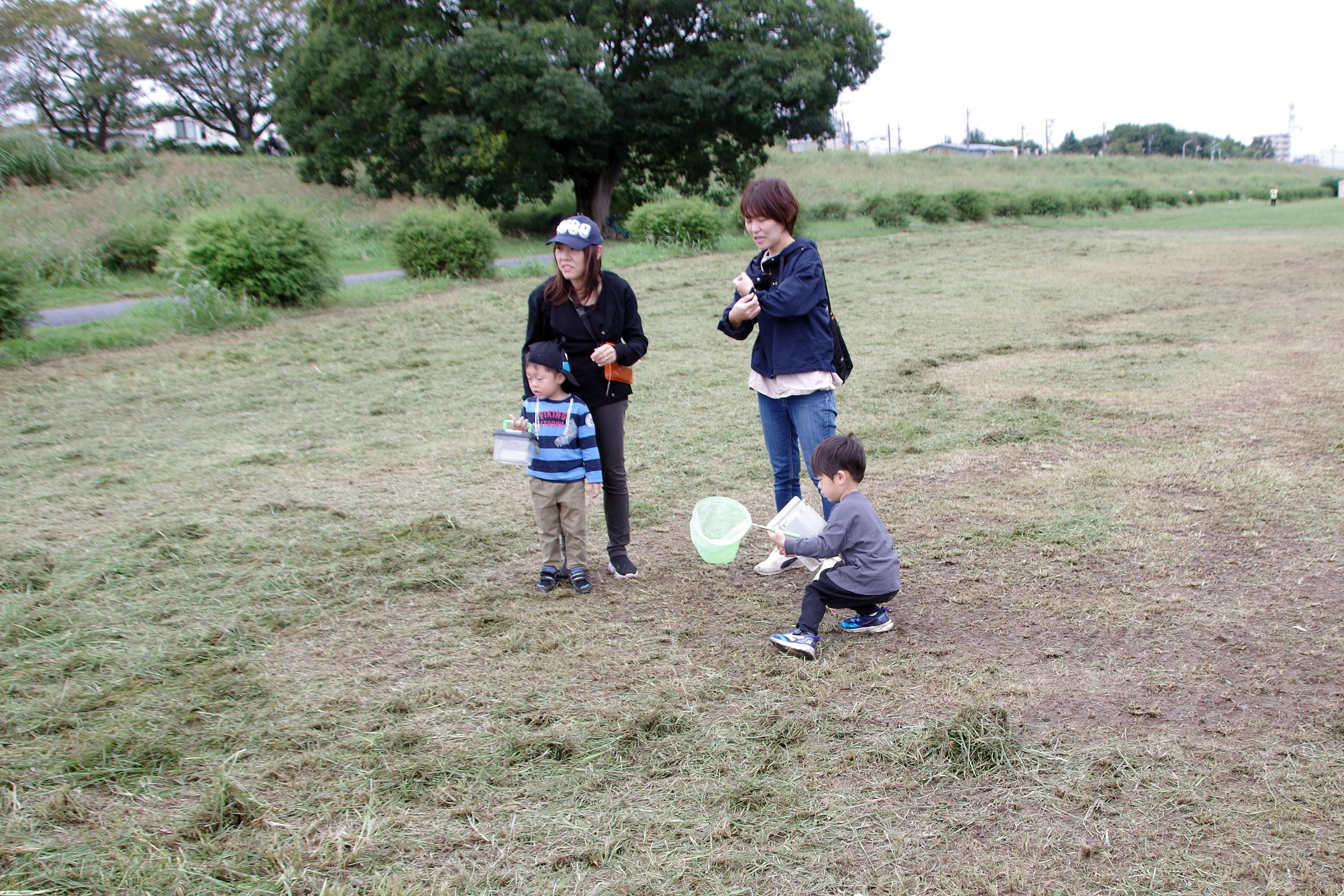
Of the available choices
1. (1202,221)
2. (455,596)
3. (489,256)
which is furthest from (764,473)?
(1202,221)

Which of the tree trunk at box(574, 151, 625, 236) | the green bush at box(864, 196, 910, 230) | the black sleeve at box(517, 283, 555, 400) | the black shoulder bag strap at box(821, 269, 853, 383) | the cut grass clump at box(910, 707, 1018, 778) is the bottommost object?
the cut grass clump at box(910, 707, 1018, 778)

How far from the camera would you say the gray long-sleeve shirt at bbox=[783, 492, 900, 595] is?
349cm

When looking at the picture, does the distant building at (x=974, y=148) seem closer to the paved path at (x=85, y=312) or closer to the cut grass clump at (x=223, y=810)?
the paved path at (x=85, y=312)

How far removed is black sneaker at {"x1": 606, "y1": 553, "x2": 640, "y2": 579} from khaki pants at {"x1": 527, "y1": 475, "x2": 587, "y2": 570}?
0.17 meters

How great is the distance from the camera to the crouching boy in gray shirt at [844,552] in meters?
3.49

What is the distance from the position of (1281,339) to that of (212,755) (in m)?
10.1

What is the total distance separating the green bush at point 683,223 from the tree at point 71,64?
28.4m

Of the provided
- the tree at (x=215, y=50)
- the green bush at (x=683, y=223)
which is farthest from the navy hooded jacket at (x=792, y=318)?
the tree at (x=215, y=50)

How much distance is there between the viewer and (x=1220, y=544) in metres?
4.42

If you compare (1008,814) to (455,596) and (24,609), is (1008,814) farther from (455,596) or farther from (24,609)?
(24,609)

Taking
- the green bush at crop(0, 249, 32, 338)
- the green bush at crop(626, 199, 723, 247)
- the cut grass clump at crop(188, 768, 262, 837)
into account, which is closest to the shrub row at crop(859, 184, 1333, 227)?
the green bush at crop(626, 199, 723, 247)

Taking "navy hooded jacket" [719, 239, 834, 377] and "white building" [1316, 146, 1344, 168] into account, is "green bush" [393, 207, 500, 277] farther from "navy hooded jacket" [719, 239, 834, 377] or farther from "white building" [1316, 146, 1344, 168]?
"white building" [1316, 146, 1344, 168]

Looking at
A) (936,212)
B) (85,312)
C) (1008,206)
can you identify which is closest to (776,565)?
(85,312)

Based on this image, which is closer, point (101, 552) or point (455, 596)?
point (455, 596)
